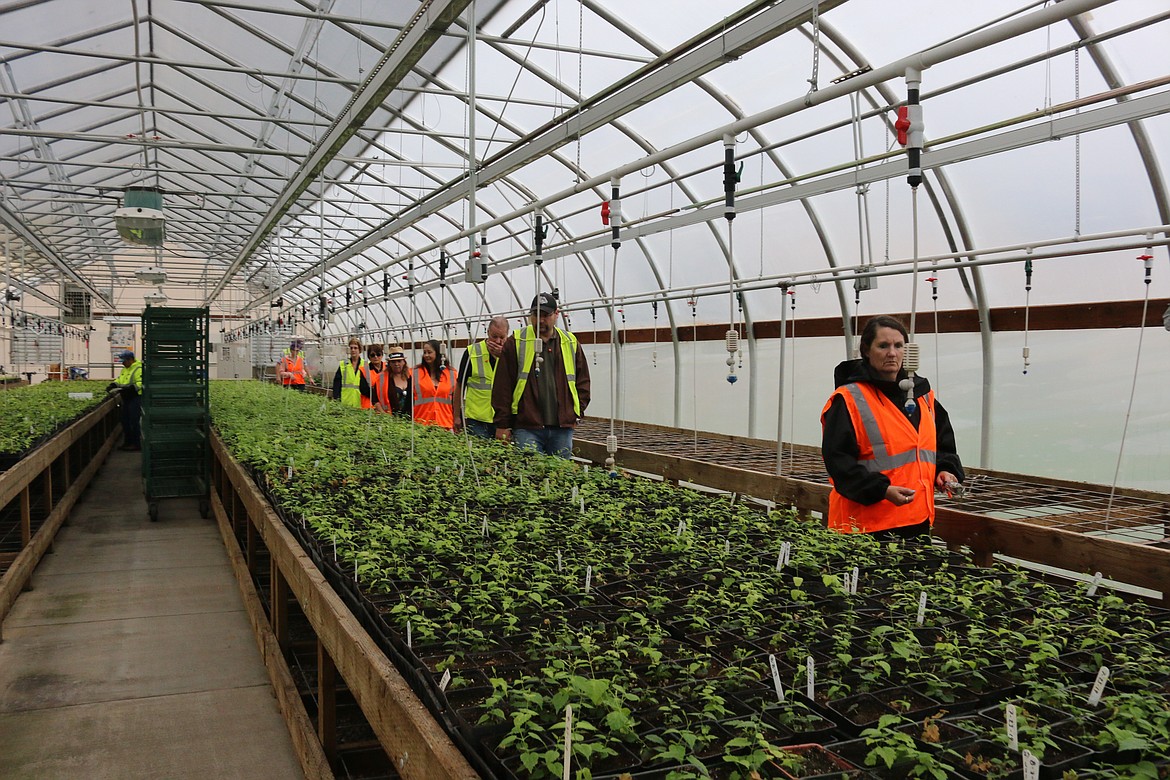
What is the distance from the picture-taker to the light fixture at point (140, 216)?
9281 mm

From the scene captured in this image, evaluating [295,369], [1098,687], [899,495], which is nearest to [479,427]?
Answer: [899,495]

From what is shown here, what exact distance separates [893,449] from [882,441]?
Answer: 0.06 m

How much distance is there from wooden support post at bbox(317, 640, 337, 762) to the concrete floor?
0.69 meters

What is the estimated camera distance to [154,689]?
4520 mm

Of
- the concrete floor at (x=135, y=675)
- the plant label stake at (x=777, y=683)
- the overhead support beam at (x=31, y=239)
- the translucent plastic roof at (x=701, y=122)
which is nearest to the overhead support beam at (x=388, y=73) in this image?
the translucent plastic roof at (x=701, y=122)

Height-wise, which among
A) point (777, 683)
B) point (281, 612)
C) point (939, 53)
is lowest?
point (281, 612)

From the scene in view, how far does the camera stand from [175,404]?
906 cm

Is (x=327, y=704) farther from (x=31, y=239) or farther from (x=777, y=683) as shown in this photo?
(x=31, y=239)

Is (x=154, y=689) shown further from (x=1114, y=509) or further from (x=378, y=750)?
(x=1114, y=509)

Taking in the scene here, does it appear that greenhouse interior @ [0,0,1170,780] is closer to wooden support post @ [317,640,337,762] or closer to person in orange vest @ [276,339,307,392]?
wooden support post @ [317,640,337,762]

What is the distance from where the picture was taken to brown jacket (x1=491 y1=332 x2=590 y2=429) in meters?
6.34

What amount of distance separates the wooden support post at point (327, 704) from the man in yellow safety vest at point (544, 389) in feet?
10.7

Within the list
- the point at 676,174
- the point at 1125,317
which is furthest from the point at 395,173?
the point at 1125,317

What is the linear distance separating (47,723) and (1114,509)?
5.88 m
